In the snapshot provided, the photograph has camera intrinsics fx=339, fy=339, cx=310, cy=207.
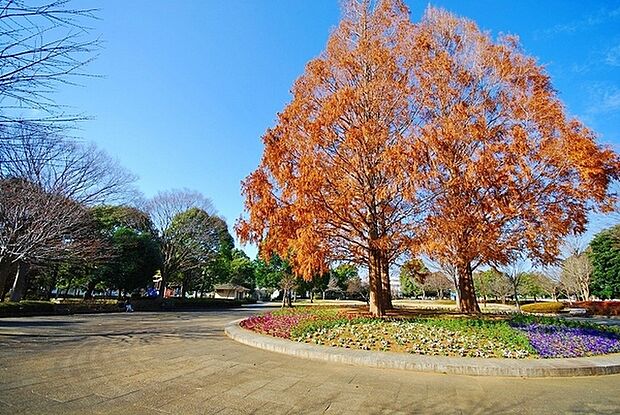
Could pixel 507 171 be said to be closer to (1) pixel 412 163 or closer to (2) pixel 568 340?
(1) pixel 412 163

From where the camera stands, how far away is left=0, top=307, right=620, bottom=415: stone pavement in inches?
164

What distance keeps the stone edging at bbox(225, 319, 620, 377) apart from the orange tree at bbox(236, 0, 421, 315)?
3.07 metres

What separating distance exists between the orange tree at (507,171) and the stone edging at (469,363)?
354 centimetres

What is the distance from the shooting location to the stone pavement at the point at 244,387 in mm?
4164

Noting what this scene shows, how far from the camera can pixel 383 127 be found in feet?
37.2

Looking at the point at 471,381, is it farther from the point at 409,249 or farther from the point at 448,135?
the point at 448,135

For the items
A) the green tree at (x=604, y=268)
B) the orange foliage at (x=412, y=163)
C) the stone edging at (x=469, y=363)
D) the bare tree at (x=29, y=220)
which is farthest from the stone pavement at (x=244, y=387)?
the green tree at (x=604, y=268)

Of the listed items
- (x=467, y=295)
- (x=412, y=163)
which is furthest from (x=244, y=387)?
(x=467, y=295)

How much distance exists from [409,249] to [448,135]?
3.77 m

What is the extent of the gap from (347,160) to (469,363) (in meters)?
7.00

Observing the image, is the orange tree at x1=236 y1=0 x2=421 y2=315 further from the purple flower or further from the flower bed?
the purple flower

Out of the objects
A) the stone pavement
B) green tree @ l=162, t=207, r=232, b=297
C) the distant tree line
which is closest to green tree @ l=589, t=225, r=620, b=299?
the distant tree line

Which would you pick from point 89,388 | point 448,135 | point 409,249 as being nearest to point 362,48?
point 448,135

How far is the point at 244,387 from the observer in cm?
499
